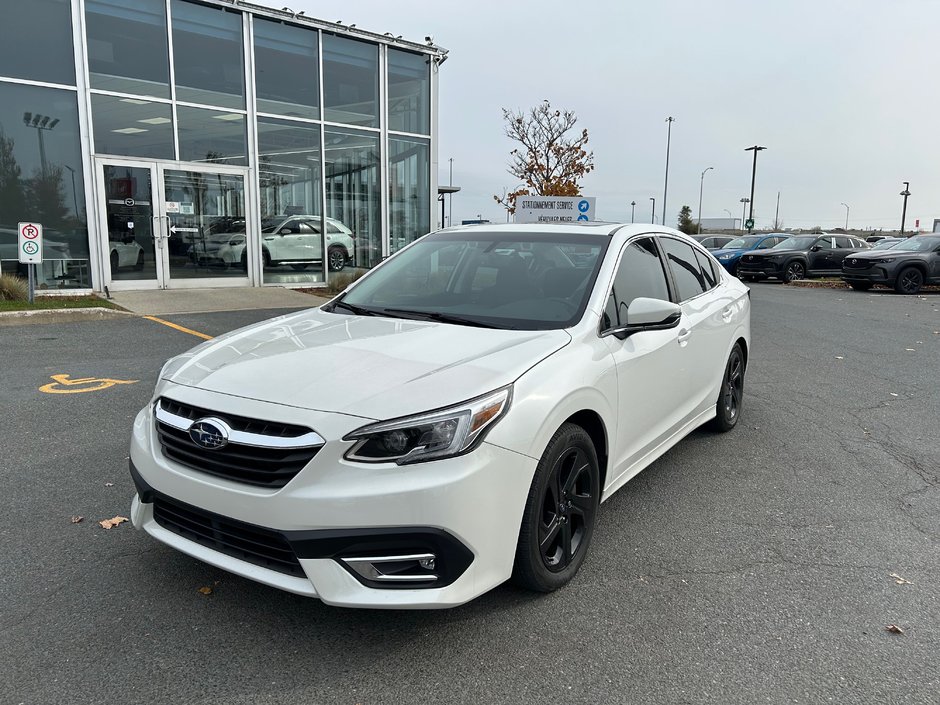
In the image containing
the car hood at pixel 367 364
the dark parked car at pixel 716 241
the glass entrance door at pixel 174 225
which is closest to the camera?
the car hood at pixel 367 364

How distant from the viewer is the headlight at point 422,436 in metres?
2.51

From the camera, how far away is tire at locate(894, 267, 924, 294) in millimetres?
19641

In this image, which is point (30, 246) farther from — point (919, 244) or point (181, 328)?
point (919, 244)

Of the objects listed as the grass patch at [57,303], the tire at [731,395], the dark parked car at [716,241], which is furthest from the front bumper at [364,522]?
the dark parked car at [716,241]

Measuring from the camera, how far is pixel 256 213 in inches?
620

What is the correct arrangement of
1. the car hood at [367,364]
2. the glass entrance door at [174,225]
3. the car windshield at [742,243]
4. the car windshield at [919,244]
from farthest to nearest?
the car windshield at [742,243] < the car windshield at [919,244] < the glass entrance door at [174,225] < the car hood at [367,364]

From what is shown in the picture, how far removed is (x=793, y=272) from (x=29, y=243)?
22033mm

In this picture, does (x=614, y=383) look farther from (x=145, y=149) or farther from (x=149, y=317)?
(x=145, y=149)

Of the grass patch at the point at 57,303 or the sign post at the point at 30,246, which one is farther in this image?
the sign post at the point at 30,246

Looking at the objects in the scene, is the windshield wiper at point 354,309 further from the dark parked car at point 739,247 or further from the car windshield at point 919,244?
the dark parked car at point 739,247

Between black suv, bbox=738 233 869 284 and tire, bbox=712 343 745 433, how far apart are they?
19.7 metres

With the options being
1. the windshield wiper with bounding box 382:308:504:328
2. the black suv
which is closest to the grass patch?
the windshield wiper with bounding box 382:308:504:328

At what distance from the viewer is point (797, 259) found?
23781mm

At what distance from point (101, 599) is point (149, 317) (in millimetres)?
9497
